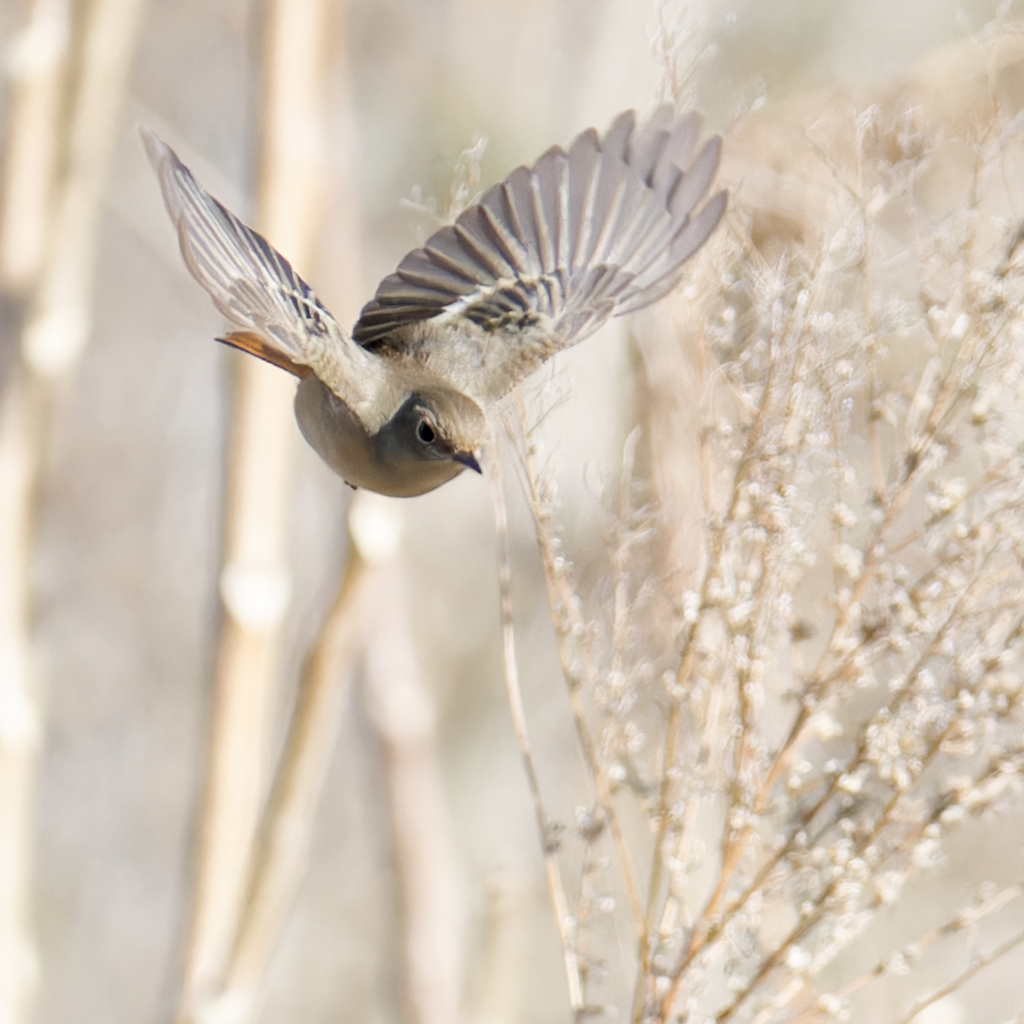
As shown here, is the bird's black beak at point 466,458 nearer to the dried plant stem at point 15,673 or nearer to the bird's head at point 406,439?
the bird's head at point 406,439

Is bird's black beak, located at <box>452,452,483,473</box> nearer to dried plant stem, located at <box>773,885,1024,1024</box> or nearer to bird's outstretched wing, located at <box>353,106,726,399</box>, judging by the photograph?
bird's outstretched wing, located at <box>353,106,726,399</box>

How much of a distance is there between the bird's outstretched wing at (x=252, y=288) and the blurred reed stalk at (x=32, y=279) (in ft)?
2.32

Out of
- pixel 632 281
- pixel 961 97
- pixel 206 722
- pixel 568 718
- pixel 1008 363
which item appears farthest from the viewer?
pixel 568 718

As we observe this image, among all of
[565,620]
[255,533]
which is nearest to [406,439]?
[565,620]

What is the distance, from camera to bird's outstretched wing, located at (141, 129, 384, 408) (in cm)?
41

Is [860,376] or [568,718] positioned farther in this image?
[568,718]

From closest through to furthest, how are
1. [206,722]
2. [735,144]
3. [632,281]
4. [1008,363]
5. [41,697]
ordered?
[1008,363], [632,281], [735,144], [206,722], [41,697]

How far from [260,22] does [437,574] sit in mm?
644

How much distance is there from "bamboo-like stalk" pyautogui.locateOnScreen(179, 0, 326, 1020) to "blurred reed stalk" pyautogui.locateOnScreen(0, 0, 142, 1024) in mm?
222

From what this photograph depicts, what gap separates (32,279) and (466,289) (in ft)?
2.16

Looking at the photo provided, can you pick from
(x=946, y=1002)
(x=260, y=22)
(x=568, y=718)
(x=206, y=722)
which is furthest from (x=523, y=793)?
(x=260, y=22)

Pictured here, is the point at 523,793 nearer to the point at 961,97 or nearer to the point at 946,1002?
the point at 946,1002

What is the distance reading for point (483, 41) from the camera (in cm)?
133

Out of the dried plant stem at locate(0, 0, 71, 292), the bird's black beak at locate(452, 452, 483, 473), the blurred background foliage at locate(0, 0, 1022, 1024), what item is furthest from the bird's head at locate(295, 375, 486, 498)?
the dried plant stem at locate(0, 0, 71, 292)
